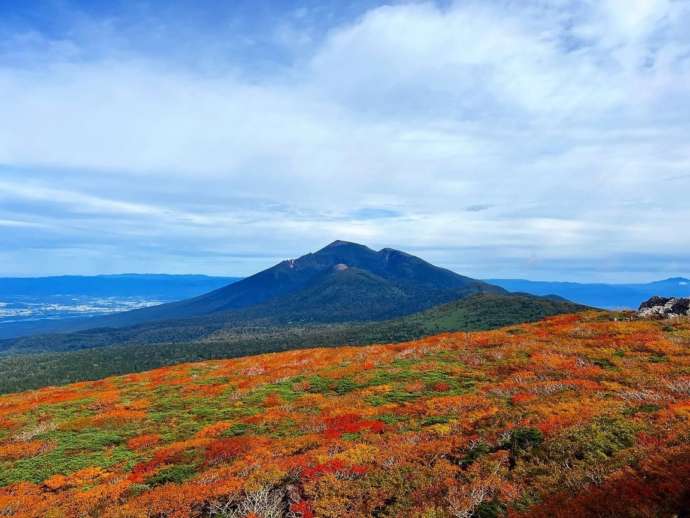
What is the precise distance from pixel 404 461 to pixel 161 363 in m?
183

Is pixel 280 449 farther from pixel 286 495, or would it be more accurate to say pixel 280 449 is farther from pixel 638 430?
pixel 638 430

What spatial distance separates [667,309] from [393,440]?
32849 mm

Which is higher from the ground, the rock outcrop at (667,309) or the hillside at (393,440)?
the rock outcrop at (667,309)

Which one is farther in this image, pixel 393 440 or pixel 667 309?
pixel 667 309

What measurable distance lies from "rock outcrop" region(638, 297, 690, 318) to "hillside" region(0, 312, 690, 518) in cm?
406

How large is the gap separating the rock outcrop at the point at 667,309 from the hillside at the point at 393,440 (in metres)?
4.06

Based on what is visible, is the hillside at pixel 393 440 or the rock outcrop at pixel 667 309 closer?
the hillside at pixel 393 440

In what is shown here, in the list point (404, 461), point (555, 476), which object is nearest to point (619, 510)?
point (555, 476)

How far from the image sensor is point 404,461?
1308 centimetres

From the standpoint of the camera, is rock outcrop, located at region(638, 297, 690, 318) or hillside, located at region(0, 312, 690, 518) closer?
hillside, located at region(0, 312, 690, 518)

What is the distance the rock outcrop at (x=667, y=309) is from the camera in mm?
33906

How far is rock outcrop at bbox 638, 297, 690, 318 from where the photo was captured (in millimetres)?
33906

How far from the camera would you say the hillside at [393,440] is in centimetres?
1048

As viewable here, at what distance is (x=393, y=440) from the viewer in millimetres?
15227
